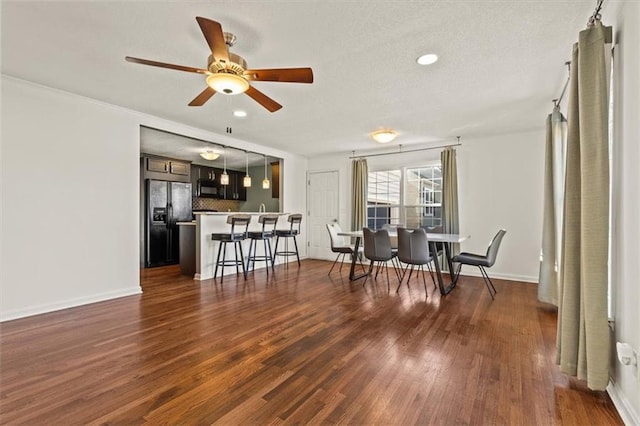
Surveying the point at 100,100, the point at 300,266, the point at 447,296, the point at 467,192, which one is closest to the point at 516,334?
the point at 447,296

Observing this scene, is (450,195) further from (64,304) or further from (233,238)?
(64,304)

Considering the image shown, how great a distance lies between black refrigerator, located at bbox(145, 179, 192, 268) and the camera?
238 inches

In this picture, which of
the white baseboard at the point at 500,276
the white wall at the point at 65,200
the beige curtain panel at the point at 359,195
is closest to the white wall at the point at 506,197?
the white baseboard at the point at 500,276

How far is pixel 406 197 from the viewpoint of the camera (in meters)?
6.14

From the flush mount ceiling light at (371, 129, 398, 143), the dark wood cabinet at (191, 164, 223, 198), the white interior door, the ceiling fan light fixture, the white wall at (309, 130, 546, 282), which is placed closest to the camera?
the ceiling fan light fixture

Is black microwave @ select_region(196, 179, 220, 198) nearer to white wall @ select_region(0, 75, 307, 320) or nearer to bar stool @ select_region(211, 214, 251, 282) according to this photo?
bar stool @ select_region(211, 214, 251, 282)

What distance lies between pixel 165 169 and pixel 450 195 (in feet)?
19.5

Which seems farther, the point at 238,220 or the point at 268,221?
the point at 268,221

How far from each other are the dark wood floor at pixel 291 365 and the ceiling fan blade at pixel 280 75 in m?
2.17

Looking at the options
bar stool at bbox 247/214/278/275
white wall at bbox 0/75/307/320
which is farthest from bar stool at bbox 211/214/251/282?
white wall at bbox 0/75/307/320

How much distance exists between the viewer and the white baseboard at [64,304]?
118 inches

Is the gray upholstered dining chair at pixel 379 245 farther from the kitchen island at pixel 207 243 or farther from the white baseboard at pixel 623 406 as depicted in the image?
the white baseboard at pixel 623 406

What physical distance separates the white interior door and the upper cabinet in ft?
9.79

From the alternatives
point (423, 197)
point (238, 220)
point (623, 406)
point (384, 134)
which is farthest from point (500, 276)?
point (238, 220)
